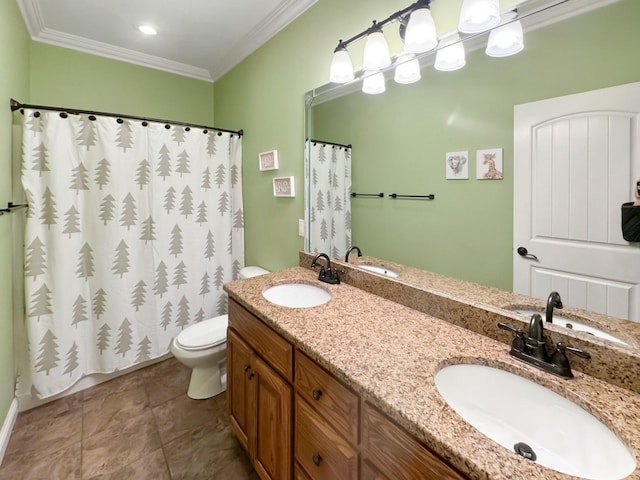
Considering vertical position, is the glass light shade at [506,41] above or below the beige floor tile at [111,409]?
above

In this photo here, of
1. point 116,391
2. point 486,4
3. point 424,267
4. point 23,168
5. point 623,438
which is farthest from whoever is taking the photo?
point 116,391

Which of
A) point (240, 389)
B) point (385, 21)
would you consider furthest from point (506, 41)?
point (240, 389)

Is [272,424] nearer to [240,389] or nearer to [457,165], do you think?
[240,389]

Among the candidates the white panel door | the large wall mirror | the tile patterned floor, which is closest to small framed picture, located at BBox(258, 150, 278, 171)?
the large wall mirror

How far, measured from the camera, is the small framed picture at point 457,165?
43.9 inches

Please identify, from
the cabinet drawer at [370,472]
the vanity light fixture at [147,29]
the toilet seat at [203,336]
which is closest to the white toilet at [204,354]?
the toilet seat at [203,336]

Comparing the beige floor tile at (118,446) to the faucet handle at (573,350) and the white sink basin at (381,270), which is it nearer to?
the white sink basin at (381,270)

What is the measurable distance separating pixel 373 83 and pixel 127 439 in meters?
2.32

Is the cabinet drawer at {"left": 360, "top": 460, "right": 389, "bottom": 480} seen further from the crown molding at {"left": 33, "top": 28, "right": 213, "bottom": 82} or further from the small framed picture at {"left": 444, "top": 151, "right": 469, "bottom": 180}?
the crown molding at {"left": 33, "top": 28, "right": 213, "bottom": 82}

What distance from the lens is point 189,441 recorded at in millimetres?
1628

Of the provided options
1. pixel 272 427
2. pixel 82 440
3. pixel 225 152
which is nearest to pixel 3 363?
pixel 82 440

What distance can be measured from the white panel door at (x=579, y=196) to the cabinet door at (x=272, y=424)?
94cm

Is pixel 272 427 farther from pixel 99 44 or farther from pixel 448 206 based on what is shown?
pixel 99 44

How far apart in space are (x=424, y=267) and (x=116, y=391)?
7.29 ft
